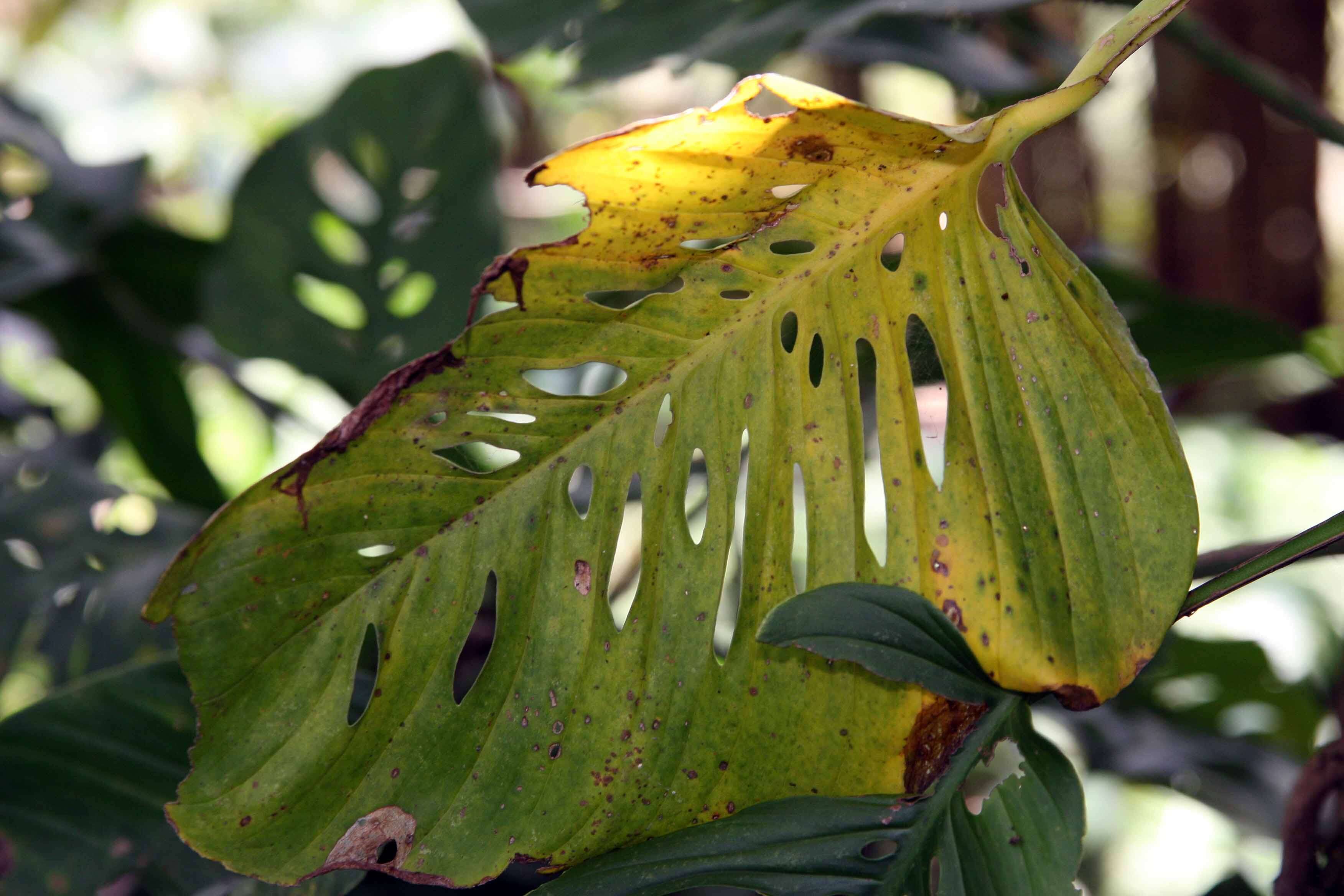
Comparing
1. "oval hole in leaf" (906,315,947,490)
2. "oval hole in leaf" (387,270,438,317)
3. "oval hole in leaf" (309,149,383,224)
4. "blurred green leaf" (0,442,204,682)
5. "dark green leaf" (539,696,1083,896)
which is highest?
"oval hole in leaf" (906,315,947,490)

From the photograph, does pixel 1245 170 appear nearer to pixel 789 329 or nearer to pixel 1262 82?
pixel 1262 82

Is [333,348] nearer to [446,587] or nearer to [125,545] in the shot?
[125,545]

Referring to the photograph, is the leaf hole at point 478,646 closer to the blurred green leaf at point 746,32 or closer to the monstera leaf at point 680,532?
the monstera leaf at point 680,532

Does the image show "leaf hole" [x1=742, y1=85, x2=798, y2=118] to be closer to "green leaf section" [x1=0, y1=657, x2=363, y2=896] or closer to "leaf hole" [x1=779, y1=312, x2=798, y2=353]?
"leaf hole" [x1=779, y1=312, x2=798, y2=353]

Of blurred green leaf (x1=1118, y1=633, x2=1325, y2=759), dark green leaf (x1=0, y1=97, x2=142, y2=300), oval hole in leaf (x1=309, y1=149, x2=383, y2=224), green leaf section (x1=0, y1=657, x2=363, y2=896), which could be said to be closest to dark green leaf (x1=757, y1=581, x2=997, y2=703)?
green leaf section (x1=0, y1=657, x2=363, y2=896)

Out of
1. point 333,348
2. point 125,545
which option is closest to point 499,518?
point 333,348

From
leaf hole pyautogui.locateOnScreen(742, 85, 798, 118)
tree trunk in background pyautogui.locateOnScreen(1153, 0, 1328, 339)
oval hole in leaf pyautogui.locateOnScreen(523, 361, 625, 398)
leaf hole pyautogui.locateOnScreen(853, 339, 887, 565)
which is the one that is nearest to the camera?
leaf hole pyautogui.locateOnScreen(742, 85, 798, 118)

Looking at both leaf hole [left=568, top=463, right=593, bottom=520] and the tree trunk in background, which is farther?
the tree trunk in background
